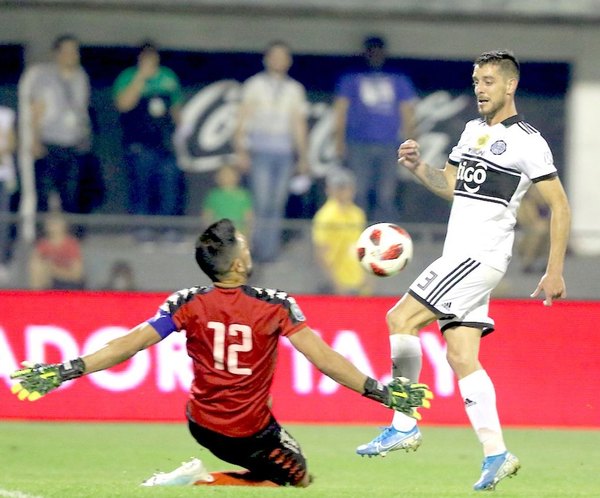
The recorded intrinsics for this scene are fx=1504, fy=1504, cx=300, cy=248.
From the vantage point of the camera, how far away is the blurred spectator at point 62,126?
15742 millimetres

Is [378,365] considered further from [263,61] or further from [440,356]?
[263,61]

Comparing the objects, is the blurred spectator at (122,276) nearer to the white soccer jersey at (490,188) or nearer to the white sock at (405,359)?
the white sock at (405,359)

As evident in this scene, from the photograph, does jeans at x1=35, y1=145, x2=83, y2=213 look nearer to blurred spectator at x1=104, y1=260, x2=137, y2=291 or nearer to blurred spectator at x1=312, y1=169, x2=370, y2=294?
blurred spectator at x1=104, y1=260, x2=137, y2=291

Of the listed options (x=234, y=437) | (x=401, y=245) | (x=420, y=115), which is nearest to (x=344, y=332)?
(x=401, y=245)

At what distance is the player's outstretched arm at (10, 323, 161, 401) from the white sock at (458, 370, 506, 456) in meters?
1.91

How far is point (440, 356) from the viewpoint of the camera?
41.5 feet

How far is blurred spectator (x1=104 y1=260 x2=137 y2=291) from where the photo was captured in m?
13.3

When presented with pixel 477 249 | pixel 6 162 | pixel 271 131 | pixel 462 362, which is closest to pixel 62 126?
pixel 6 162

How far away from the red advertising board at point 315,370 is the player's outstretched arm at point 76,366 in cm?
518

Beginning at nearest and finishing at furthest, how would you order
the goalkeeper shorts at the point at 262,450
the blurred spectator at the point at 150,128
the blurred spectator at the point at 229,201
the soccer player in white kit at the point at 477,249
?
the goalkeeper shorts at the point at 262,450
the soccer player in white kit at the point at 477,249
the blurred spectator at the point at 229,201
the blurred spectator at the point at 150,128

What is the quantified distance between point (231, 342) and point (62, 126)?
893 centimetres

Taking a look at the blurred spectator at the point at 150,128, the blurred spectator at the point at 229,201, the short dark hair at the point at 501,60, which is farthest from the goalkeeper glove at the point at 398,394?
the blurred spectator at the point at 150,128

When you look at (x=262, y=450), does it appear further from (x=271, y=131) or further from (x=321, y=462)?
(x=271, y=131)

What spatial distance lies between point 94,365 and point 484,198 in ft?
8.04
